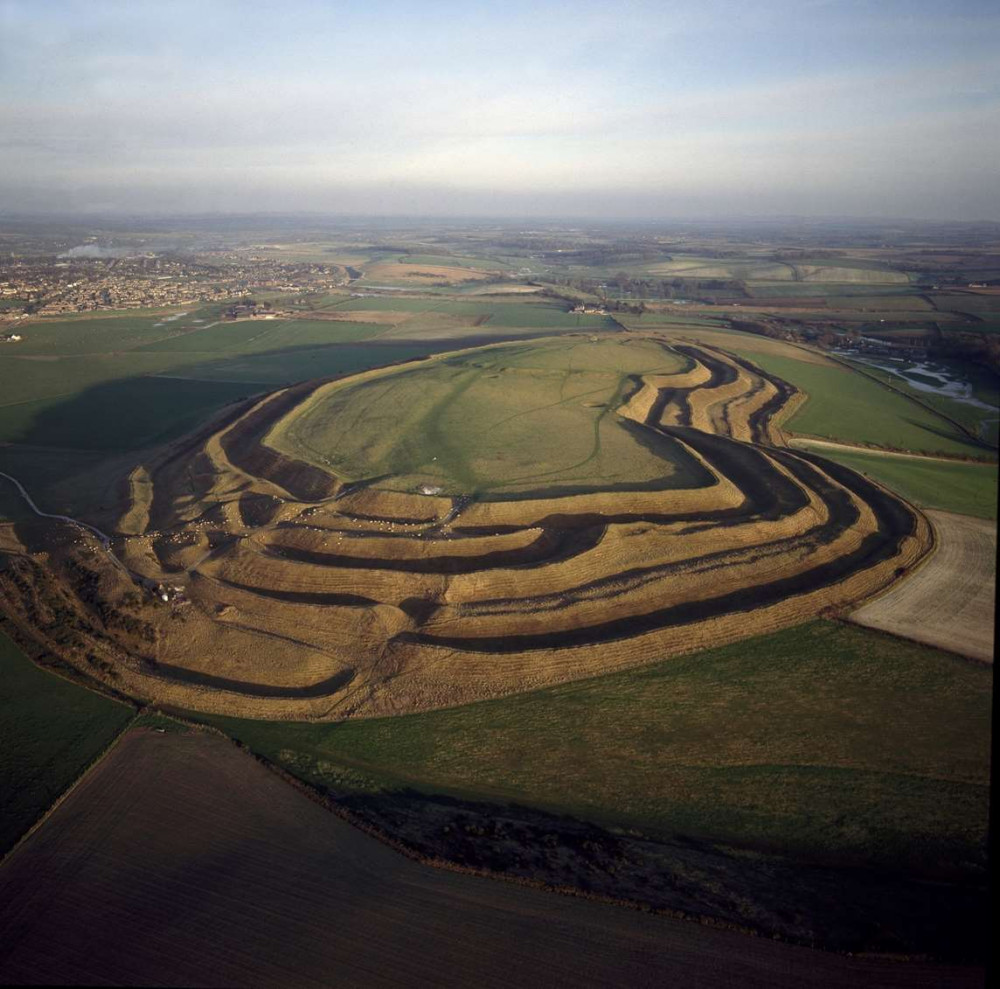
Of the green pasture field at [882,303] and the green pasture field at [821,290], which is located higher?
the green pasture field at [821,290]

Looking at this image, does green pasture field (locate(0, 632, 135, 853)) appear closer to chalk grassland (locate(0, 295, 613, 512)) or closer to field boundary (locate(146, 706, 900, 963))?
field boundary (locate(146, 706, 900, 963))

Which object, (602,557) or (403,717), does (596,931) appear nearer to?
(403,717)

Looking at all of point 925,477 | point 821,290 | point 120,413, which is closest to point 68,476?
point 120,413

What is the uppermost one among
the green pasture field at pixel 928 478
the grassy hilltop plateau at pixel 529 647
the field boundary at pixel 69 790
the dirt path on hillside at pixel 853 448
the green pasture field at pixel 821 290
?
the green pasture field at pixel 821 290

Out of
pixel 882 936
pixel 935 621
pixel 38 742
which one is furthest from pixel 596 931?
pixel 935 621

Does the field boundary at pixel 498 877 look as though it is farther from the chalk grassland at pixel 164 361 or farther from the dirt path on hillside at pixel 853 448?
the dirt path on hillside at pixel 853 448

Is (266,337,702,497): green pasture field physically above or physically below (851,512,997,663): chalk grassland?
above

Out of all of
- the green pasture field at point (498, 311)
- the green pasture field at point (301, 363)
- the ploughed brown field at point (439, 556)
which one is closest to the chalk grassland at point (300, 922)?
the ploughed brown field at point (439, 556)

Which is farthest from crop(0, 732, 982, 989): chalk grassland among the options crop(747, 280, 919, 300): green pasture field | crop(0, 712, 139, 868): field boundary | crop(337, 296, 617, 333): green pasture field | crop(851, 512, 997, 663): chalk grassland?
crop(747, 280, 919, 300): green pasture field
